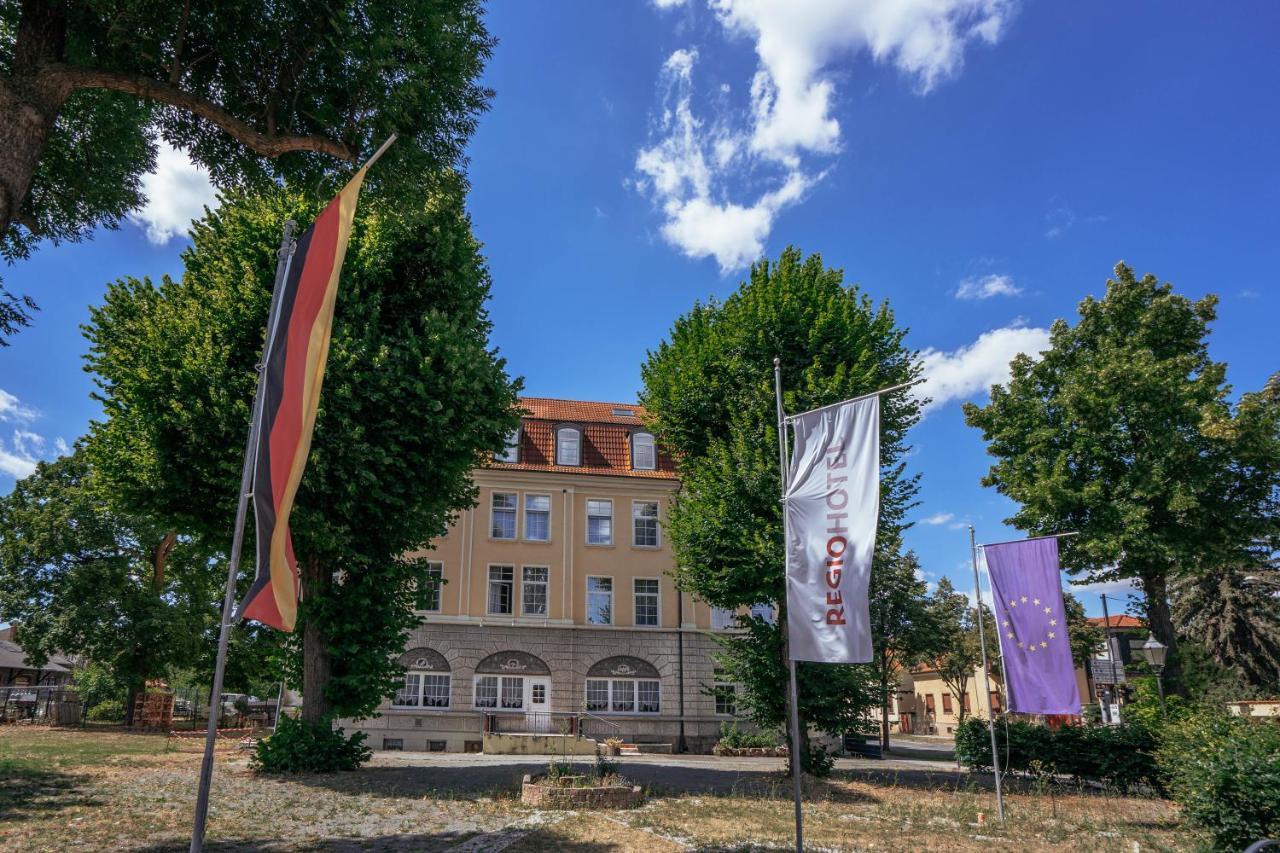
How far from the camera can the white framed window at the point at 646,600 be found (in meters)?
32.7

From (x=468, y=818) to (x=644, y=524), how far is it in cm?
2227

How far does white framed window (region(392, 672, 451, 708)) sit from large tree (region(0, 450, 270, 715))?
11.3 meters

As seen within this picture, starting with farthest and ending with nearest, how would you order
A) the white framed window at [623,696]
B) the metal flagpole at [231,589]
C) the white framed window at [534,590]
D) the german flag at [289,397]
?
the white framed window at [534,590], the white framed window at [623,696], the german flag at [289,397], the metal flagpole at [231,589]

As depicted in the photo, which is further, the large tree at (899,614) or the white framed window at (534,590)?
the large tree at (899,614)

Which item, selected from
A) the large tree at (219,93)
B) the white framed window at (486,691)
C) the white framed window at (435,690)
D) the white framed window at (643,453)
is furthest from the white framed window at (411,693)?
the large tree at (219,93)

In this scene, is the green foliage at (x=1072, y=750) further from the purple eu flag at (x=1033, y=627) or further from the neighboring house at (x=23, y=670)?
the neighboring house at (x=23, y=670)

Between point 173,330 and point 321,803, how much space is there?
31.1ft

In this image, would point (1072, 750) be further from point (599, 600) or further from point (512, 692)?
point (512, 692)

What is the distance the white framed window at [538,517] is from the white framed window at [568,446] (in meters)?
1.84

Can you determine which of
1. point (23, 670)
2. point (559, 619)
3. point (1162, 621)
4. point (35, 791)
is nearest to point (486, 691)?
point (559, 619)

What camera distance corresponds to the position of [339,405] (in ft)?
50.9

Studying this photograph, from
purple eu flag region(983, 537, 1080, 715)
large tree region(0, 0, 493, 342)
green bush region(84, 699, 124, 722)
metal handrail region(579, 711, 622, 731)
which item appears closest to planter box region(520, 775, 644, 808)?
purple eu flag region(983, 537, 1080, 715)

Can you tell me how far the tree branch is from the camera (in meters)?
9.04

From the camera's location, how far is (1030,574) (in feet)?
43.9
